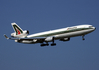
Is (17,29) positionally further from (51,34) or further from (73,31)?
(73,31)

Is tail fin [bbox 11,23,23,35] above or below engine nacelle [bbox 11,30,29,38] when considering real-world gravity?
above

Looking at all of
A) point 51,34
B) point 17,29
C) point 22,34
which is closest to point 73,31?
point 51,34

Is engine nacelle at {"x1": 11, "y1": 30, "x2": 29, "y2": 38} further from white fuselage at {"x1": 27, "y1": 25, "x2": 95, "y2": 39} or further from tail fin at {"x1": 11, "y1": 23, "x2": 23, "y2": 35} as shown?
white fuselage at {"x1": 27, "y1": 25, "x2": 95, "y2": 39}

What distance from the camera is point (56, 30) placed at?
104000 millimetres

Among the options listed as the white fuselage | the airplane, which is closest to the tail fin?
the airplane

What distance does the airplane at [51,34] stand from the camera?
101m

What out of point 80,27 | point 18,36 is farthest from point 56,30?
point 18,36

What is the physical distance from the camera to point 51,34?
10469 cm

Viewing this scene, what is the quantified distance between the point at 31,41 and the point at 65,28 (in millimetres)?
18251

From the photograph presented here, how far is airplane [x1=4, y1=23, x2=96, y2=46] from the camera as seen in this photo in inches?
3974

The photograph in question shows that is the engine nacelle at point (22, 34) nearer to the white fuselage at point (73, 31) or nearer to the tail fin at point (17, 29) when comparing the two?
the tail fin at point (17, 29)

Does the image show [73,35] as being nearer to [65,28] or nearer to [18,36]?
[65,28]

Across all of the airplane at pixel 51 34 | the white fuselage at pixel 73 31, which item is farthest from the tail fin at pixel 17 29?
the white fuselage at pixel 73 31

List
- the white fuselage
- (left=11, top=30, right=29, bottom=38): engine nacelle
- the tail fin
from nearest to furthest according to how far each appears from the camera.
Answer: the white fuselage < (left=11, top=30, right=29, bottom=38): engine nacelle < the tail fin
